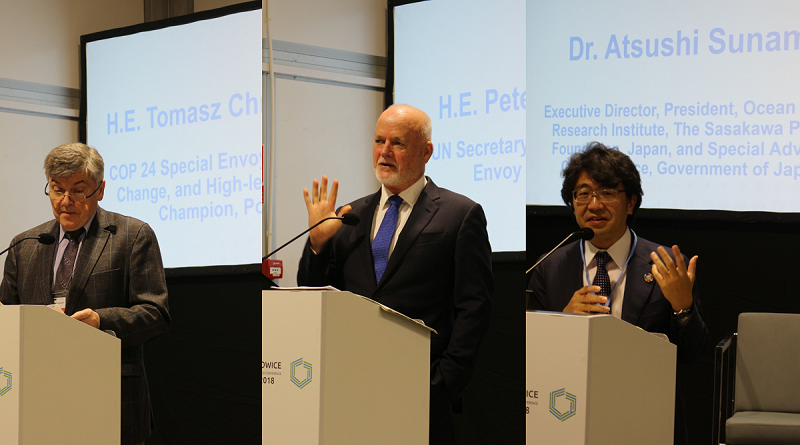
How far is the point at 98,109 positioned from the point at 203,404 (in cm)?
168

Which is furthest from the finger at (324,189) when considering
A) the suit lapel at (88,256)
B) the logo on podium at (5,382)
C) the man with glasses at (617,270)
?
the logo on podium at (5,382)

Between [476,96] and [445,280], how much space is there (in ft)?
2.06

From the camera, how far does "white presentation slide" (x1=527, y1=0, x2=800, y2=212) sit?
3398mm

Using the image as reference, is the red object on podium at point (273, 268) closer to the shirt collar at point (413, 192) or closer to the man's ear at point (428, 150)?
the shirt collar at point (413, 192)

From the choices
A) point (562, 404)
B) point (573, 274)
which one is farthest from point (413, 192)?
point (573, 274)

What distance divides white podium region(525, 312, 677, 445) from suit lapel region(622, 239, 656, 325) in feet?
1.75

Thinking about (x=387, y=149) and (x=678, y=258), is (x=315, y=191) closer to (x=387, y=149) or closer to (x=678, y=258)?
(x=387, y=149)

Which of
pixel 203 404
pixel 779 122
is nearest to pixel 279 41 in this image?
pixel 203 404

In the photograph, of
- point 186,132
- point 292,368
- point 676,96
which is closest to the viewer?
point 292,368

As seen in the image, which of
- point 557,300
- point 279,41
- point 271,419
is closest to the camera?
point 271,419

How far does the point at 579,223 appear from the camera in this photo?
340cm

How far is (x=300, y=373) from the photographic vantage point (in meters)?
2.36

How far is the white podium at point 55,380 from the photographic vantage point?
273cm

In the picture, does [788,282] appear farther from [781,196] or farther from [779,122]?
[779,122]
